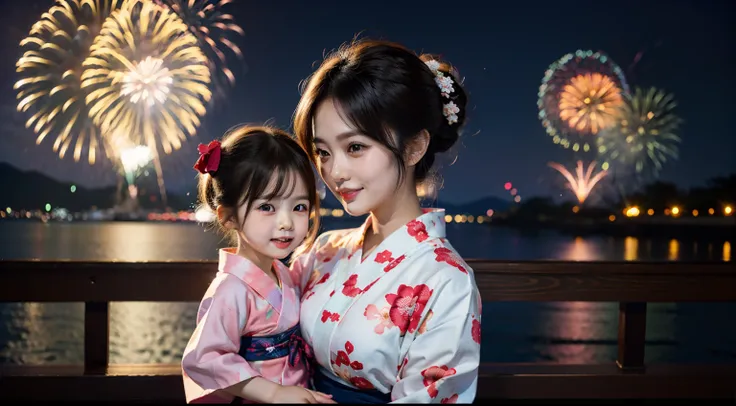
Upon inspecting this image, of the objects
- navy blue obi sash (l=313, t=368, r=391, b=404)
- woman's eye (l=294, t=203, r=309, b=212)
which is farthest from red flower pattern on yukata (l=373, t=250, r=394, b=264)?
navy blue obi sash (l=313, t=368, r=391, b=404)

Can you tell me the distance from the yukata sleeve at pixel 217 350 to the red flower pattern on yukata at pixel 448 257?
0.54m

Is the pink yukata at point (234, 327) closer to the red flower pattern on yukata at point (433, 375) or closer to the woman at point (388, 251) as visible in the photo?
the woman at point (388, 251)

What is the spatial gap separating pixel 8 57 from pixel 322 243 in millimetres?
5351

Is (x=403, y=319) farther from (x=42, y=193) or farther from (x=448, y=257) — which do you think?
(x=42, y=193)

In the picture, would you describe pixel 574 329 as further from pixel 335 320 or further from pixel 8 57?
pixel 335 320

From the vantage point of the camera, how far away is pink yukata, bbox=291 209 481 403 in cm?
147

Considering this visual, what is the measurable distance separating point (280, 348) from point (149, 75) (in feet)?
19.9

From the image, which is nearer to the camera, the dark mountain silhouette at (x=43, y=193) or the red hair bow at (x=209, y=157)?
the red hair bow at (x=209, y=157)

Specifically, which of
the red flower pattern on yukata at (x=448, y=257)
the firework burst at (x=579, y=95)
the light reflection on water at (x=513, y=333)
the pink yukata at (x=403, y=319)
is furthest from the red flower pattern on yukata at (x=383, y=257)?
the light reflection on water at (x=513, y=333)

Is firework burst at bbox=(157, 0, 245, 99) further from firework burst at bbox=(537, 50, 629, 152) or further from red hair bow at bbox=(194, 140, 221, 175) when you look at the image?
firework burst at bbox=(537, 50, 629, 152)

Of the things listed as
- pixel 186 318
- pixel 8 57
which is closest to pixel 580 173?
pixel 8 57

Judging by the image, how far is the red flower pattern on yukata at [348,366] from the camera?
158 centimetres

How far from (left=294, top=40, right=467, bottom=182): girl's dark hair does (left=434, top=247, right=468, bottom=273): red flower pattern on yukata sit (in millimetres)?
236

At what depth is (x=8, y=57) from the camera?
5949 mm
